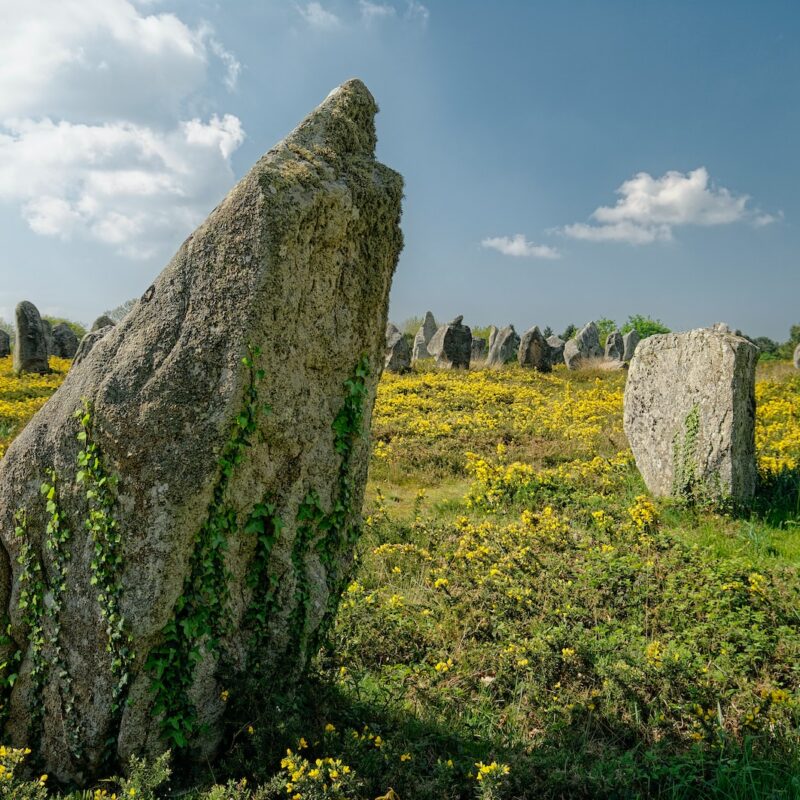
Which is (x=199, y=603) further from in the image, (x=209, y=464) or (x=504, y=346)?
(x=504, y=346)

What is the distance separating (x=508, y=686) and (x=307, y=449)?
259cm

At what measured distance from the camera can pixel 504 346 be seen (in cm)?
3209

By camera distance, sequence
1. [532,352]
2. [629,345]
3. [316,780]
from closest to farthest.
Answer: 1. [316,780]
2. [532,352]
3. [629,345]

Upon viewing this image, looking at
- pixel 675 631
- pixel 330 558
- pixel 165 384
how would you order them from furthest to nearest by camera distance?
1. pixel 675 631
2. pixel 330 558
3. pixel 165 384

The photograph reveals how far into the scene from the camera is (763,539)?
25.5ft

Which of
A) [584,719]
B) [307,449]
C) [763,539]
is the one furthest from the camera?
[763,539]

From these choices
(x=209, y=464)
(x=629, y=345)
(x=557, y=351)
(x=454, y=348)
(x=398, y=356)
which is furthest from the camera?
(x=629, y=345)

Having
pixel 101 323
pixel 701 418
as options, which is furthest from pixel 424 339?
pixel 701 418

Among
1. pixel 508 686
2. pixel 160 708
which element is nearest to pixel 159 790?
pixel 160 708

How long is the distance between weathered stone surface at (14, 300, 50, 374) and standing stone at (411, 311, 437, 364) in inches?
635

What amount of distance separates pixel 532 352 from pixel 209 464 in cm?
2527

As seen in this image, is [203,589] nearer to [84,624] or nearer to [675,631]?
[84,624]

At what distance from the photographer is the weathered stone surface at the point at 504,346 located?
31891mm

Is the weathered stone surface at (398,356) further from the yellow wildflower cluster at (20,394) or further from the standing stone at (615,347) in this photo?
the standing stone at (615,347)
